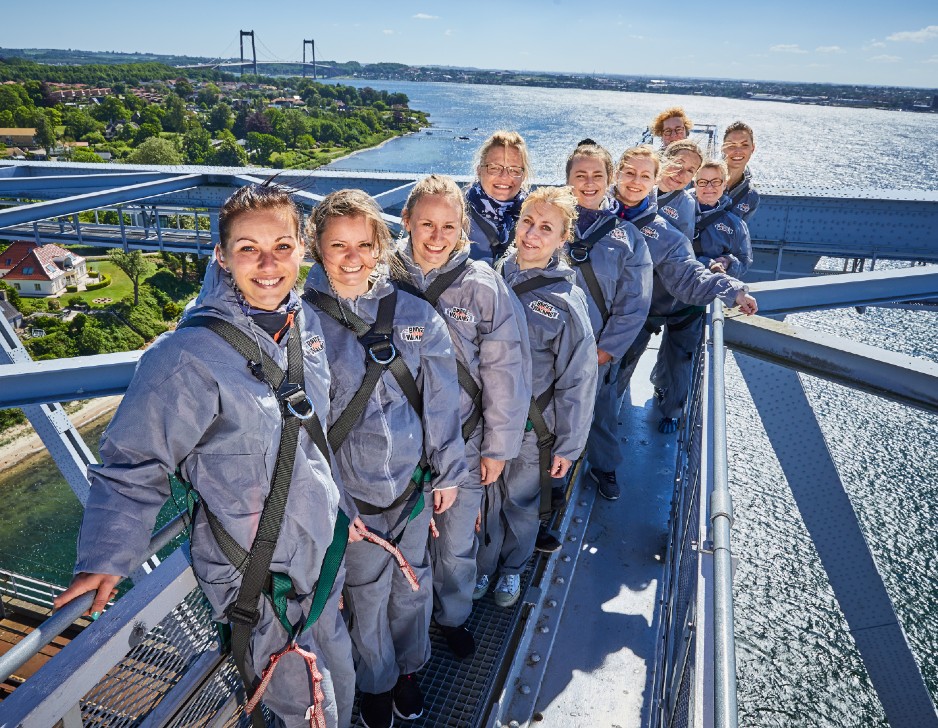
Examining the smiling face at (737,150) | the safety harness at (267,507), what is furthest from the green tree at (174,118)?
the safety harness at (267,507)

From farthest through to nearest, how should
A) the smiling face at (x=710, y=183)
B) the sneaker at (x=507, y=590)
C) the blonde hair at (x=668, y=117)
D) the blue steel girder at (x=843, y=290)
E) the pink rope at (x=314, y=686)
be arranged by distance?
the blonde hair at (x=668, y=117), the smiling face at (x=710, y=183), the blue steel girder at (x=843, y=290), the sneaker at (x=507, y=590), the pink rope at (x=314, y=686)

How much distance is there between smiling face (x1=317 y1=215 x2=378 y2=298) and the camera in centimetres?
211

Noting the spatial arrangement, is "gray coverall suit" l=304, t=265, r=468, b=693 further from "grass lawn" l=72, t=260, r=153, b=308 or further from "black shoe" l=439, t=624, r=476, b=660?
"grass lawn" l=72, t=260, r=153, b=308

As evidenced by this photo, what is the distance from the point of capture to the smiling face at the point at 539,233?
2.79m

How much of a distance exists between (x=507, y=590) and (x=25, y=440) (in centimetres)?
3005

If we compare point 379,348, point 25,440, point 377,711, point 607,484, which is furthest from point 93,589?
point 25,440

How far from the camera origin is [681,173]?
4.34 meters

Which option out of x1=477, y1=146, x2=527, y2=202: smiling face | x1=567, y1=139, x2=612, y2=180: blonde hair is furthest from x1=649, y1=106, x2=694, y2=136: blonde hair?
x1=477, y1=146, x2=527, y2=202: smiling face

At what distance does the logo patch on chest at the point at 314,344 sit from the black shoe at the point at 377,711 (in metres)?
1.41

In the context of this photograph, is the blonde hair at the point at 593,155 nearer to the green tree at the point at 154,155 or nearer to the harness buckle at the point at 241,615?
the harness buckle at the point at 241,615

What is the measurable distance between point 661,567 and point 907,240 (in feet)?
26.1

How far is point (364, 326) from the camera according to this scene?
2.16 metres

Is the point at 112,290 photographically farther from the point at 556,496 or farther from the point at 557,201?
the point at 557,201

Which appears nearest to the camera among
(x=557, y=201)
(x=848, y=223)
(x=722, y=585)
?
(x=722, y=585)
